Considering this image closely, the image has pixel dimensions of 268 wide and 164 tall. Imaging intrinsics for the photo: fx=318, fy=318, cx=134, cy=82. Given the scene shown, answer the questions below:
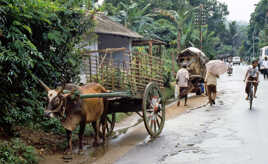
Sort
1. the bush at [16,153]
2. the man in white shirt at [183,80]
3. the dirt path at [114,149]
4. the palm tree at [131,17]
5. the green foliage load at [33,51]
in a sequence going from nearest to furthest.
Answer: the bush at [16,153] < the green foliage load at [33,51] < the dirt path at [114,149] < the man in white shirt at [183,80] < the palm tree at [131,17]

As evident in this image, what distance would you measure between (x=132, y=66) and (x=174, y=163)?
2.96m

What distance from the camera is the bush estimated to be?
5285 millimetres

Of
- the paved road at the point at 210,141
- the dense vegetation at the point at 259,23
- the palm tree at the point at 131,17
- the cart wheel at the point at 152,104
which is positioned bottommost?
the paved road at the point at 210,141

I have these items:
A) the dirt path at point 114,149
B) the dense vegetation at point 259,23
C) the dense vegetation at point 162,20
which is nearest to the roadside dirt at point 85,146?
the dirt path at point 114,149

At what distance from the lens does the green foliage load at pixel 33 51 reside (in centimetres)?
561

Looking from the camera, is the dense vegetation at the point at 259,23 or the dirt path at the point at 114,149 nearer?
the dirt path at the point at 114,149

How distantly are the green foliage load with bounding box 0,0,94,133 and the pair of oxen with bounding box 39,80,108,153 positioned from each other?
2.30 feet

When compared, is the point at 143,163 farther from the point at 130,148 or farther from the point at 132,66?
the point at 132,66

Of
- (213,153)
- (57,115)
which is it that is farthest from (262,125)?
(57,115)

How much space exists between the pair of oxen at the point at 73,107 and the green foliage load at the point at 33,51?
0.70 metres

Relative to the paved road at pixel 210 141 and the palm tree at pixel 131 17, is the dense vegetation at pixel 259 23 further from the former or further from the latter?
the paved road at pixel 210 141

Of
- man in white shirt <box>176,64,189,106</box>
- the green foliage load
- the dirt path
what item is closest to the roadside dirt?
the dirt path

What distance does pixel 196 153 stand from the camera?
20.6ft

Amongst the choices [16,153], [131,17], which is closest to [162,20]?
[131,17]
